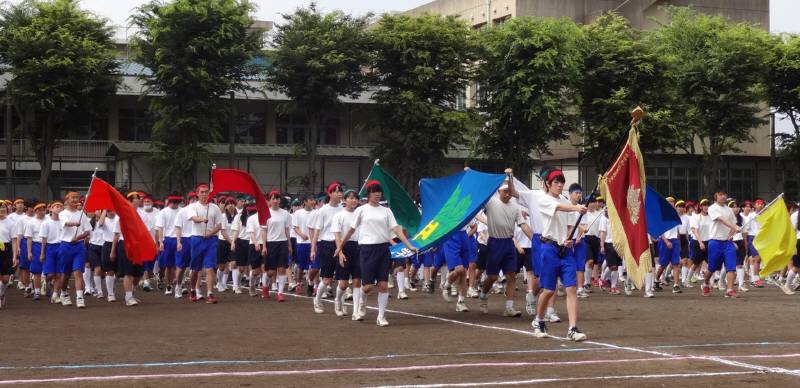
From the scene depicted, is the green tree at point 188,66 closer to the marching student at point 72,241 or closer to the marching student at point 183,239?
the marching student at point 183,239

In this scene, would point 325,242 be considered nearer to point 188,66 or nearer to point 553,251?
point 553,251

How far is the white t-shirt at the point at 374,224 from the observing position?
1617 centimetres

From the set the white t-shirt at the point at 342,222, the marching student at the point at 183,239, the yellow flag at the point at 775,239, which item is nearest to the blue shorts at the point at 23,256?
the marching student at the point at 183,239

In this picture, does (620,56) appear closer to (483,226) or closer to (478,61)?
(478,61)

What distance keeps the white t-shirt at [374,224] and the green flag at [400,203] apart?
4.10 metres

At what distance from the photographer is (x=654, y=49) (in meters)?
49.9

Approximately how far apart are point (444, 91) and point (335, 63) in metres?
4.73

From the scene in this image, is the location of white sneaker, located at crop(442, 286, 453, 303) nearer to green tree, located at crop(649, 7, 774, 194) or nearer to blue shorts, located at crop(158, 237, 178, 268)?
blue shorts, located at crop(158, 237, 178, 268)

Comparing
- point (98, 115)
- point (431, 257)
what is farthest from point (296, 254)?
point (98, 115)

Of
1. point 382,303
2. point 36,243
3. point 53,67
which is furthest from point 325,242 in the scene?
point 53,67

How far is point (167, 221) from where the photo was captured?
22.1 metres

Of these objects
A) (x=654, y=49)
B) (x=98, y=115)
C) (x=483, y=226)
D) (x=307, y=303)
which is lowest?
(x=307, y=303)

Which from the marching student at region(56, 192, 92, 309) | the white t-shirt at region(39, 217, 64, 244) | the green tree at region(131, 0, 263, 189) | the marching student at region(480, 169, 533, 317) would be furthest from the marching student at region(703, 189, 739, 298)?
the green tree at region(131, 0, 263, 189)

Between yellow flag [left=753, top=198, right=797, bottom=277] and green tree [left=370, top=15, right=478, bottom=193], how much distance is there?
23.7m
